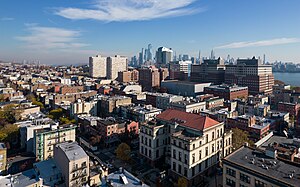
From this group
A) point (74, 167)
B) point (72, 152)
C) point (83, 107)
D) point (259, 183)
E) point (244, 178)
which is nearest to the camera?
point (259, 183)

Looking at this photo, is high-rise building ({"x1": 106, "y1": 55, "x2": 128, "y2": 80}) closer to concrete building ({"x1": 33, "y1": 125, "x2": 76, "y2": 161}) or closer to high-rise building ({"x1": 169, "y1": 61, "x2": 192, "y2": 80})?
high-rise building ({"x1": 169, "y1": 61, "x2": 192, "y2": 80})

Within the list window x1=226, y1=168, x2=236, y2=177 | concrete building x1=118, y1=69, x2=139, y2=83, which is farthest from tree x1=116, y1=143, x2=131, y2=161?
concrete building x1=118, y1=69, x2=139, y2=83

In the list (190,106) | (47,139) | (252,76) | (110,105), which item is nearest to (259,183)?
(47,139)

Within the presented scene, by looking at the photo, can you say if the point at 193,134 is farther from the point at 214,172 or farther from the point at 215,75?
the point at 215,75

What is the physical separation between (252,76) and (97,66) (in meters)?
108

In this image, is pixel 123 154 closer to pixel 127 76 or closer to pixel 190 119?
pixel 190 119

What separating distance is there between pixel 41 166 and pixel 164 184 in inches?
601

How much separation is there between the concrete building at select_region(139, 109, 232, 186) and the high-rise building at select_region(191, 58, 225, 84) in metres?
80.3

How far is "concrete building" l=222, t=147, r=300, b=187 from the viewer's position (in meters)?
20.7

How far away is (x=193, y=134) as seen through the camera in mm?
31531

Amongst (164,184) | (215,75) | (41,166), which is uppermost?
(215,75)

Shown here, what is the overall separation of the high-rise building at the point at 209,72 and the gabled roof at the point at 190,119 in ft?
265

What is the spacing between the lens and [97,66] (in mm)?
167250

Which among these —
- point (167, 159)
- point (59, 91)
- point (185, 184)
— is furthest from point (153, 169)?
point (59, 91)
